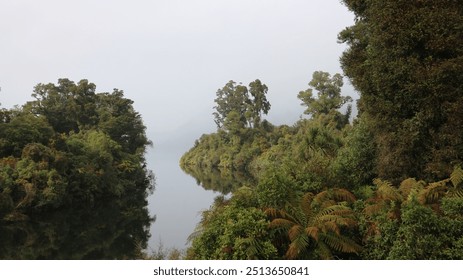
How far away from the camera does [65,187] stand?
26.7m

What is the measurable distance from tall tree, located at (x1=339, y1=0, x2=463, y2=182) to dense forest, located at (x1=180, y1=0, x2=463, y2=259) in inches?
0.9

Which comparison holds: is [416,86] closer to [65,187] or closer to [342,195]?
[342,195]

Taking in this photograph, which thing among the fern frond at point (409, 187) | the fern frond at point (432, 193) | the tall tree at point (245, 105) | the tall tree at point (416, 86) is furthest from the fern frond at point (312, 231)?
the tall tree at point (245, 105)

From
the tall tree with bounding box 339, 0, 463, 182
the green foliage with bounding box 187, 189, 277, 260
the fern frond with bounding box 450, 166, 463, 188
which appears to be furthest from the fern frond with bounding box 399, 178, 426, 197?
the green foliage with bounding box 187, 189, 277, 260

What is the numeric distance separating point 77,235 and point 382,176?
14.8 meters

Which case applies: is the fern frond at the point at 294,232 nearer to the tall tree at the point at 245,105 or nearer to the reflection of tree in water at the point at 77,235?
the reflection of tree in water at the point at 77,235

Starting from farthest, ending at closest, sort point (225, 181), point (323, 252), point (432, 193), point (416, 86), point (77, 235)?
point (225, 181) < point (77, 235) < point (416, 86) < point (432, 193) < point (323, 252)

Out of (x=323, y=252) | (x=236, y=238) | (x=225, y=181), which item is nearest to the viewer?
(x=236, y=238)

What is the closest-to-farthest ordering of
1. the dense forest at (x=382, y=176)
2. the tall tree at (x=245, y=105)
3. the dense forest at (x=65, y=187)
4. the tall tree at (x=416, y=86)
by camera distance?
the dense forest at (x=382, y=176) → the tall tree at (x=416, y=86) → the dense forest at (x=65, y=187) → the tall tree at (x=245, y=105)

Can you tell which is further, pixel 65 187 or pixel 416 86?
pixel 65 187

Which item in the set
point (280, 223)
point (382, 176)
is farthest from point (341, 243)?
point (382, 176)

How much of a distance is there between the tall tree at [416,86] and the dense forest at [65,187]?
7754 mm

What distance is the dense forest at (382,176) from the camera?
6969mm

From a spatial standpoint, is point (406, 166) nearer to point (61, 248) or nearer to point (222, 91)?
point (61, 248)
